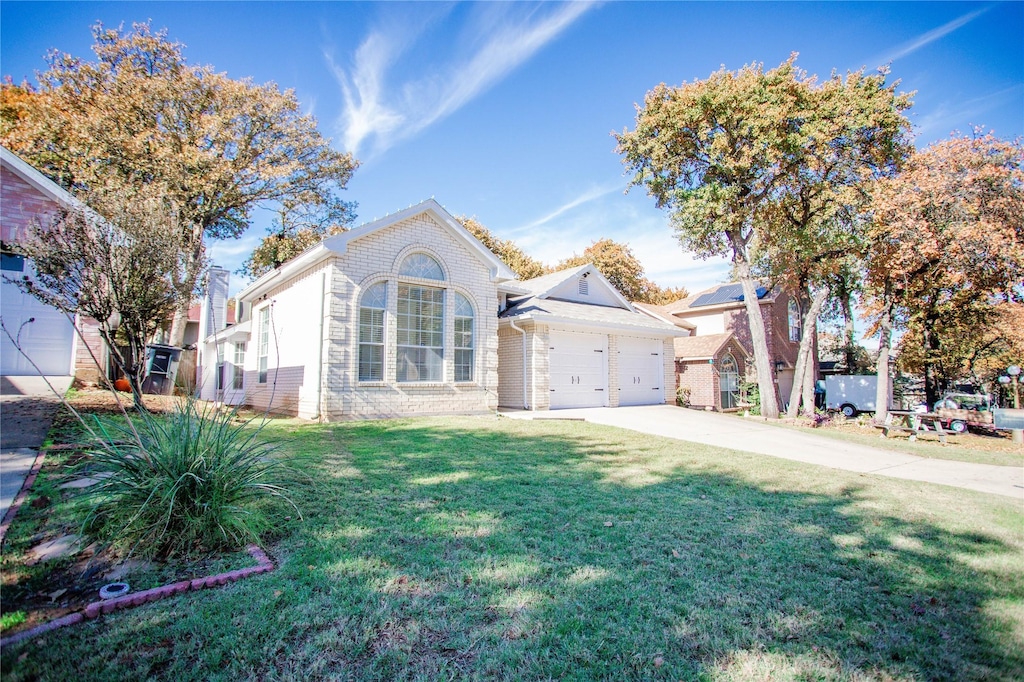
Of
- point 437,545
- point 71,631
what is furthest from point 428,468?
point 71,631

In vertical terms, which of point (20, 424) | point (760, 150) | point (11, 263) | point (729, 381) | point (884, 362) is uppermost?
point (760, 150)

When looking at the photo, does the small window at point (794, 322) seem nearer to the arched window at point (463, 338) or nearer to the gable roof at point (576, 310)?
the gable roof at point (576, 310)

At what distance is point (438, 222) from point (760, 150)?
37.4ft

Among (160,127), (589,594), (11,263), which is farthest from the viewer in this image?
(160,127)

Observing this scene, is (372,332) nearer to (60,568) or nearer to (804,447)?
(60,568)

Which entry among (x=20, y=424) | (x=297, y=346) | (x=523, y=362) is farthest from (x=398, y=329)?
(x=20, y=424)

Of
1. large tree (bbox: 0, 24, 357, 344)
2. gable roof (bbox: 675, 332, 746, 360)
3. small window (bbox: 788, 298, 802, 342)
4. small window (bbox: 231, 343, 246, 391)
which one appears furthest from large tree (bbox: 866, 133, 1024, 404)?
large tree (bbox: 0, 24, 357, 344)

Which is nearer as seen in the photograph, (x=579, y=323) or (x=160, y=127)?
(x=579, y=323)

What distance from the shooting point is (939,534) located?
4.59 meters

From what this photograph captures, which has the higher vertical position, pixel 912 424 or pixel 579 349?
pixel 579 349

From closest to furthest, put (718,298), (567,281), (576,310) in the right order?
(576,310)
(567,281)
(718,298)

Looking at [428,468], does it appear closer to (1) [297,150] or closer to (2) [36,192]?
(2) [36,192]

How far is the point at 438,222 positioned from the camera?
13.3 m

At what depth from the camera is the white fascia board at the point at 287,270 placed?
11742 mm
